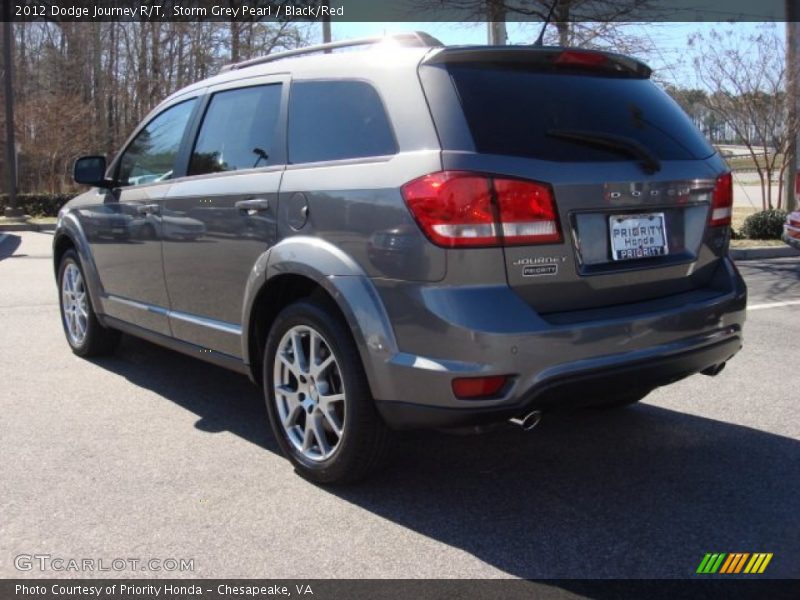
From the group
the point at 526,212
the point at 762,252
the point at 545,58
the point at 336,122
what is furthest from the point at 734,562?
the point at 762,252

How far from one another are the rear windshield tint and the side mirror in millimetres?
3166

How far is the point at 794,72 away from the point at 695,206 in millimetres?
13332

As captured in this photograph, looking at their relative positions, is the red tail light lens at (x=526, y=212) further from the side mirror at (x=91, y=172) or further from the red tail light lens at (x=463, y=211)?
the side mirror at (x=91, y=172)

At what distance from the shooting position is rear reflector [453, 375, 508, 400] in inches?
122

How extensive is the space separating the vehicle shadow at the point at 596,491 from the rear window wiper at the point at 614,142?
1.40m

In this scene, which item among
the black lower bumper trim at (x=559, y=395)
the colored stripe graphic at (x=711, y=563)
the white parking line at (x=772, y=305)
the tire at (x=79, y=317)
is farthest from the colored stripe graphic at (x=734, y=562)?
the white parking line at (x=772, y=305)

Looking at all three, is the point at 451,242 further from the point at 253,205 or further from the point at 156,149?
the point at 156,149

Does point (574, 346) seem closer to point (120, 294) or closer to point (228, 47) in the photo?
point (120, 294)

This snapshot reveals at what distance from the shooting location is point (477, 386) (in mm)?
3113

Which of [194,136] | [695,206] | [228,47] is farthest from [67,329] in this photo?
[228,47]

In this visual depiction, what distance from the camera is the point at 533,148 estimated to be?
3.28 metres

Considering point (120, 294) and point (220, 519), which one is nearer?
point (220, 519)

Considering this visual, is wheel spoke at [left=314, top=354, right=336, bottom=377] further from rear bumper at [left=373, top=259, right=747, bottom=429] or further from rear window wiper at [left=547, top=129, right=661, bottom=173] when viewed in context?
rear window wiper at [left=547, top=129, right=661, bottom=173]

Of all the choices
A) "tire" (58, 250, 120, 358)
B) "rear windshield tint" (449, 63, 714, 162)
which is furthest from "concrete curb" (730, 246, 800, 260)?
"tire" (58, 250, 120, 358)
